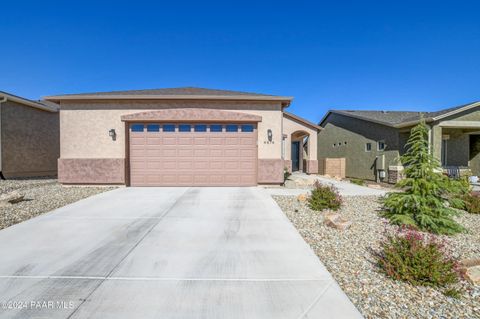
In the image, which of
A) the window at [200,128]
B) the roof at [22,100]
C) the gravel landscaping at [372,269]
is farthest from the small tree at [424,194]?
the roof at [22,100]

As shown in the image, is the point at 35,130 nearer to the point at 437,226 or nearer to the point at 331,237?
the point at 331,237

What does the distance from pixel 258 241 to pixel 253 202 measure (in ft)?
9.23

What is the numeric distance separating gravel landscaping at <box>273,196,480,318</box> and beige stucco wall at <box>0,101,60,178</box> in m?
14.6

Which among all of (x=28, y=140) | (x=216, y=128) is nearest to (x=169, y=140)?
(x=216, y=128)

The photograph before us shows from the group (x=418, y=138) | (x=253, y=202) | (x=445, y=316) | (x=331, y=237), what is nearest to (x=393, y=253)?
(x=445, y=316)

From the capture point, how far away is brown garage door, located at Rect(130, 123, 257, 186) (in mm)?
9414

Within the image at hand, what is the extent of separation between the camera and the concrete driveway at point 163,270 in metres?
2.21

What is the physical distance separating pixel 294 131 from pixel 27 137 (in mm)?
16352

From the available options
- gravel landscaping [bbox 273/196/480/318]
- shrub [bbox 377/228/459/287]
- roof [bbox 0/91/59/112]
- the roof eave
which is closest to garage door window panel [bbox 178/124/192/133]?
the roof eave

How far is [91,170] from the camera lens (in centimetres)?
949

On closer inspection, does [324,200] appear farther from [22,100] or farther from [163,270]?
[22,100]

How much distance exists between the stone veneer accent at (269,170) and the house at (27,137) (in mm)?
13026

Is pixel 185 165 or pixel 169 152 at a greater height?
pixel 169 152

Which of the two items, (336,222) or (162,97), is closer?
(336,222)
